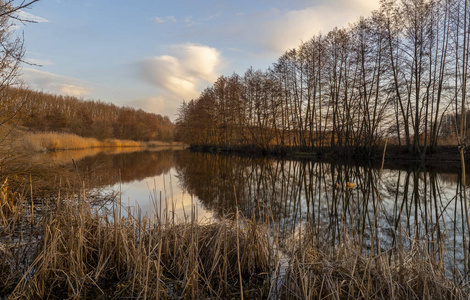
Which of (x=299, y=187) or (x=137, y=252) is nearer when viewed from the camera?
(x=137, y=252)

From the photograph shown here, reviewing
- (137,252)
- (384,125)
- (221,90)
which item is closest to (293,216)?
(137,252)

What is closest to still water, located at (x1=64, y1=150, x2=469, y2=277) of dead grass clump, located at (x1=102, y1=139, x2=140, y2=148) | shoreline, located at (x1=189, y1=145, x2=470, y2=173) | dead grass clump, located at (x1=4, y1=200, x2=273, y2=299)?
dead grass clump, located at (x1=4, y1=200, x2=273, y2=299)

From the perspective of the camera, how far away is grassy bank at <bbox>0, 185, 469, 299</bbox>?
2.09 metres

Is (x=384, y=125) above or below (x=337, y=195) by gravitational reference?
above

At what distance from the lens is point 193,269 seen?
7.11ft

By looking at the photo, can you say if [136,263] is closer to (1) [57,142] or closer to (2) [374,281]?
(2) [374,281]

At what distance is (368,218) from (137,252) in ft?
14.1

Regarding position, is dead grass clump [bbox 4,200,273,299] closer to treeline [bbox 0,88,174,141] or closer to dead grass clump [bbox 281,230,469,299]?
dead grass clump [bbox 281,230,469,299]

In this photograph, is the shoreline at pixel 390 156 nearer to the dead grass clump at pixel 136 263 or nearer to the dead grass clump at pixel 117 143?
the dead grass clump at pixel 136 263

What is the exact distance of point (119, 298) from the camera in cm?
223

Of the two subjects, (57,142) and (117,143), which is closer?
(57,142)

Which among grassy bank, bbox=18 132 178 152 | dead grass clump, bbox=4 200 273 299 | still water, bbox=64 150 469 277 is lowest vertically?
still water, bbox=64 150 469 277

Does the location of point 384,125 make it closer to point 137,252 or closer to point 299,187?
point 299,187

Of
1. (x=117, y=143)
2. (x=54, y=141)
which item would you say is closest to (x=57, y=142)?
(x=54, y=141)
